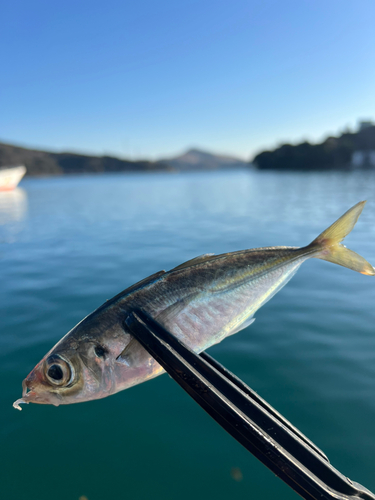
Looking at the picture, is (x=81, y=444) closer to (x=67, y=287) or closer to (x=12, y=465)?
(x=12, y=465)

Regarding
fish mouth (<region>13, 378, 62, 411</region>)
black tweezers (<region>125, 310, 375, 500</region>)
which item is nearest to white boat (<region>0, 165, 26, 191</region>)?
fish mouth (<region>13, 378, 62, 411</region>)

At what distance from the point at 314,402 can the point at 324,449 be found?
0.73 meters

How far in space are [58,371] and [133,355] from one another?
52 centimetres

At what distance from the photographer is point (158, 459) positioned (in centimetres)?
339

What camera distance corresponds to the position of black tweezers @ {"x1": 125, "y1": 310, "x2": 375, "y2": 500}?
6.63 feet

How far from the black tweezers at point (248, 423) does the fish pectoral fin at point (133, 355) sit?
0.09m

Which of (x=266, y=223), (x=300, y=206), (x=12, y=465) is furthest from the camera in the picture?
(x=300, y=206)

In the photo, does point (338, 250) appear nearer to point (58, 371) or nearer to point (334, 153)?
point (58, 371)

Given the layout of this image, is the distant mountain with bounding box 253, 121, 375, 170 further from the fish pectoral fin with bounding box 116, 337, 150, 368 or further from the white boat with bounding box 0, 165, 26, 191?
the fish pectoral fin with bounding box 116, 337, 150, 368

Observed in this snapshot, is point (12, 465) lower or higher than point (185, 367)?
lower

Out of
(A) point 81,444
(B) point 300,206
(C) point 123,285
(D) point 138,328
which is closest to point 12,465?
(A) point 81,444

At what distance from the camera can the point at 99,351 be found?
2.31 meters

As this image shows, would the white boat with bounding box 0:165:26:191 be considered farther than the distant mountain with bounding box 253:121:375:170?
No

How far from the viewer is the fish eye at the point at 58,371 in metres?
2.25
